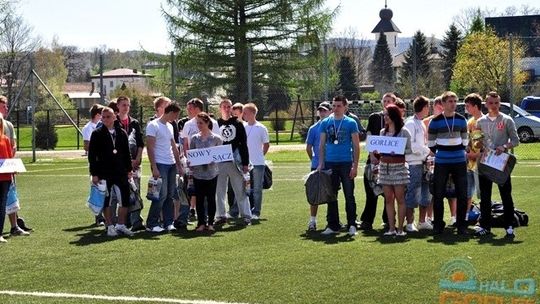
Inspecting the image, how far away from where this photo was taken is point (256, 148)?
15.5 m

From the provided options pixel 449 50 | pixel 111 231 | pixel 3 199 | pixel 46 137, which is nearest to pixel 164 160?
pixel 111 231

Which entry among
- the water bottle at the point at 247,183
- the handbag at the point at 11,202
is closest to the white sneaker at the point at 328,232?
the water bottle at the point at 247,183

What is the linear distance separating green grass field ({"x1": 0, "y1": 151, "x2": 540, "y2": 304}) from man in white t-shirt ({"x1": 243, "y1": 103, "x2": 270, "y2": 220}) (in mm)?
468

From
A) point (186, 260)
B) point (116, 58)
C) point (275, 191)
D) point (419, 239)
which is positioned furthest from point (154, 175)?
point (116, 58)

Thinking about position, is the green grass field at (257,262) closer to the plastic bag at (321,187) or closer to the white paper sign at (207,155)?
the plastic bag at (321,187)

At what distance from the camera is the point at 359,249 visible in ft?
38.4

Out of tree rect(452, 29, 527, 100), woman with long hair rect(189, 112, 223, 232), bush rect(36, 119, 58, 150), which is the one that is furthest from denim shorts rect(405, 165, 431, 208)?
bush rect(36, 119, 58, 150)

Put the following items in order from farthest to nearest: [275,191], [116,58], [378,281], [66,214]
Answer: [116,58]
[275,191]
[66,214]
[378,281]

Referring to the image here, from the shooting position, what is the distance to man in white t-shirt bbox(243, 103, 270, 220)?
50.5 feet

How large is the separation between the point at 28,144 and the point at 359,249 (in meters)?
45.6

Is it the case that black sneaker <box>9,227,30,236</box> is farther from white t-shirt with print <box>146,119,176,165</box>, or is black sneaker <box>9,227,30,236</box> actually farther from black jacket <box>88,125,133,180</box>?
white t-shirt with print <box>146,119,176,165</box>

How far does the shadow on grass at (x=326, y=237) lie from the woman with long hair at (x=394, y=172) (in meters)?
0.61

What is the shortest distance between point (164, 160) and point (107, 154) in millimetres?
862

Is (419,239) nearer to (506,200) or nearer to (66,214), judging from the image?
(506,200)
